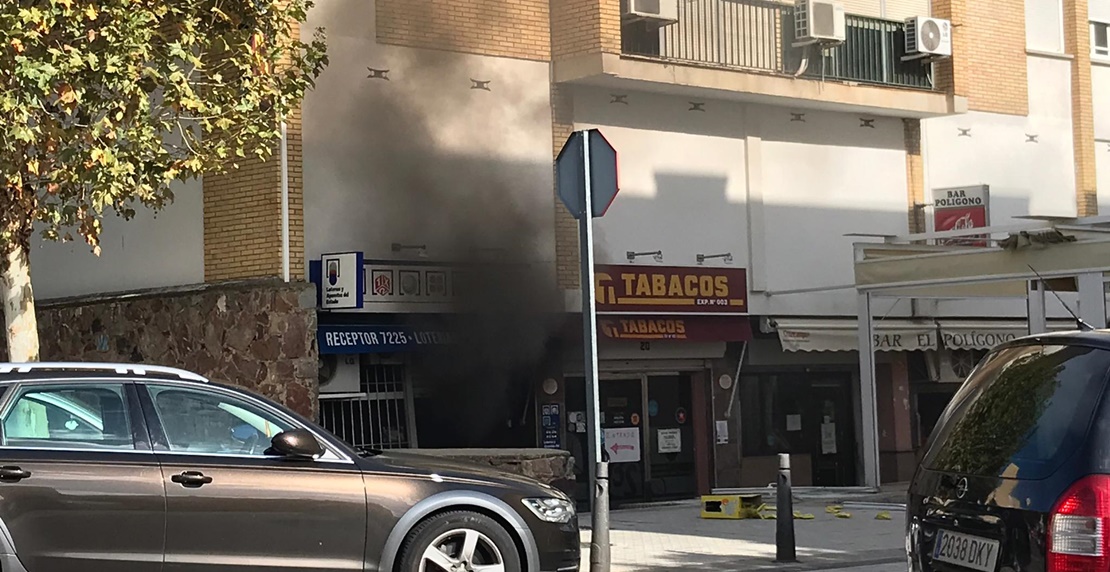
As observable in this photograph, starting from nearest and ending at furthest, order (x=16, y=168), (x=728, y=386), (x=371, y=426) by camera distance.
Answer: (x=16, y=168)
(x=371, y=426)
(x=728, y=386)

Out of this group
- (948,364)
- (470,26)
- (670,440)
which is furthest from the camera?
(948,364)

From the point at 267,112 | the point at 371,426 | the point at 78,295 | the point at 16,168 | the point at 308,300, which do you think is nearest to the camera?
the point at 16,168

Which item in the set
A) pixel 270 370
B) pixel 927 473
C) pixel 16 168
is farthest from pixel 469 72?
pixel 927 473

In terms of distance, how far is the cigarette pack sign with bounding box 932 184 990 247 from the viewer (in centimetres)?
2288

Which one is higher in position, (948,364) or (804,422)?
(948,364)

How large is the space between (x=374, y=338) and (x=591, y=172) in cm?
684

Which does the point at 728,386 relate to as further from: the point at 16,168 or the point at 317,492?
the point at 317,492

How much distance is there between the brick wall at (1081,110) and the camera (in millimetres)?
25391

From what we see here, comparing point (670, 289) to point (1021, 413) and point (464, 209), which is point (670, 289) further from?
point (1021, 413)

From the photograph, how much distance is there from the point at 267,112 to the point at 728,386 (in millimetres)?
10108

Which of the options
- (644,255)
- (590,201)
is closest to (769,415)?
(644,255)

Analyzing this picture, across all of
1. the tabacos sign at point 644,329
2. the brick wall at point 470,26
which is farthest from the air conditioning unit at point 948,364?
the brick wall at point 470,26

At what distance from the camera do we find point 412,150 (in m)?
18.2

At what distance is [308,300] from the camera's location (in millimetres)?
16969
